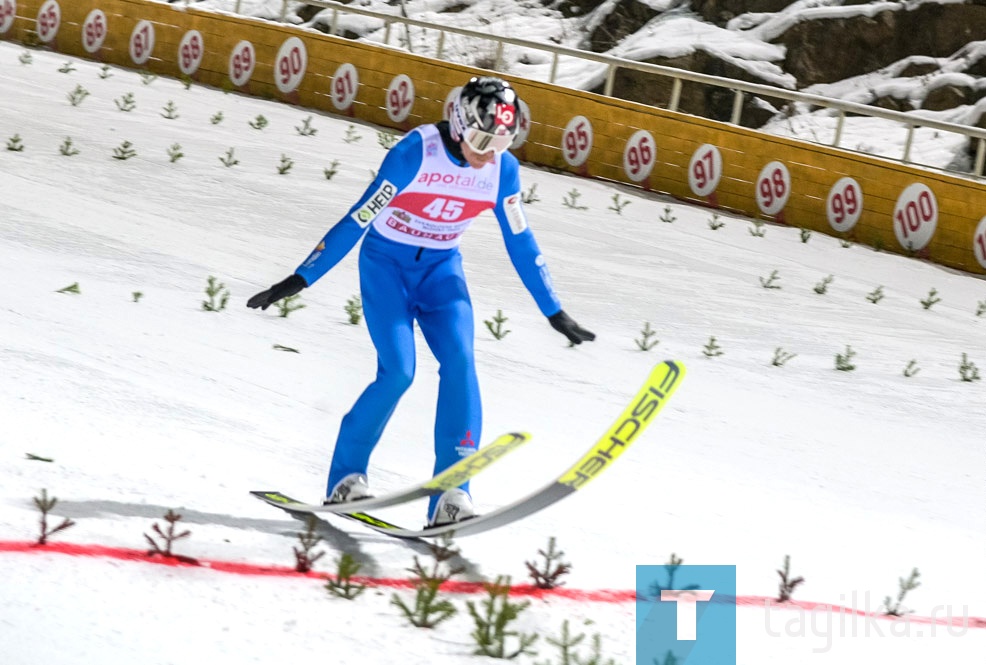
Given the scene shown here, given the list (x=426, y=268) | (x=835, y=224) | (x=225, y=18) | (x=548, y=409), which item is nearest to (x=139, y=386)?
(x=426, y=268)

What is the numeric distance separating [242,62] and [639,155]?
677 centimetres

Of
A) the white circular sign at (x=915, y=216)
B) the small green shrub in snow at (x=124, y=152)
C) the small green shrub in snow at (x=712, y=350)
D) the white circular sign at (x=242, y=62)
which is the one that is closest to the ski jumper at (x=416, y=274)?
the small green shrub in snow at (x=712, y=350)

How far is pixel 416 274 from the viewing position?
16.5ft

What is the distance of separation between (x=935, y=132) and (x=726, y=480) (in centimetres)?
1762

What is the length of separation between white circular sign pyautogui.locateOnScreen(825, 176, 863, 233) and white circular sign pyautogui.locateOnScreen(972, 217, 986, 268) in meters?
1.36

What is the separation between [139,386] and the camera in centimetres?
612

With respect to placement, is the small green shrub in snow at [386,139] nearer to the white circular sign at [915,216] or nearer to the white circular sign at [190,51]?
the white circular sign at [190,51]

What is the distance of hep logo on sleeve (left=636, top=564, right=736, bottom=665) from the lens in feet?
13.2

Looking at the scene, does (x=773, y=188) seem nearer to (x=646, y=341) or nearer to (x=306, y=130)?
(x=306, y=130)

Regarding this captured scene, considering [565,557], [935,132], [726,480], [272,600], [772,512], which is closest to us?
[272,600]

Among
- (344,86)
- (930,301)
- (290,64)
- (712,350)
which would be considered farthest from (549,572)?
(290,64)

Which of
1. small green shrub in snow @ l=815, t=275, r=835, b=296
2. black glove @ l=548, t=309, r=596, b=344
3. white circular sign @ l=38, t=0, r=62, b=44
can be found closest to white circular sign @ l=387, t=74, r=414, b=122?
white circular sign @ l=38, t=0, r=62, b=44

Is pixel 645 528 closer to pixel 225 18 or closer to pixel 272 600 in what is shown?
pixel 272 600

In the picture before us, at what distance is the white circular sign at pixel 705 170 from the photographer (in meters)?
15.0
